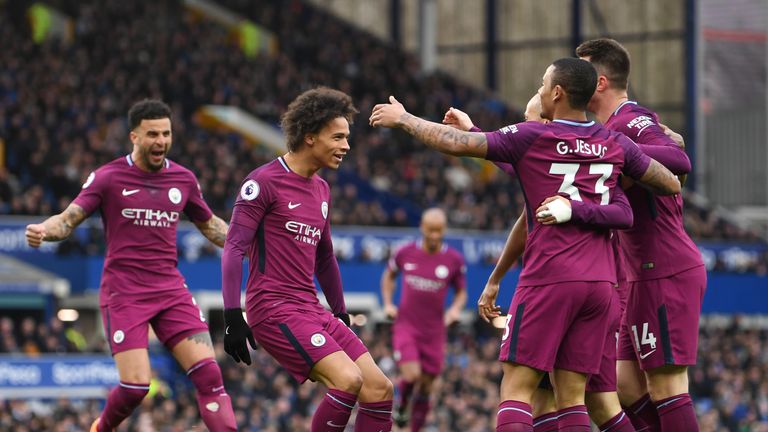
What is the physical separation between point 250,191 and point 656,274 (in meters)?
2.67

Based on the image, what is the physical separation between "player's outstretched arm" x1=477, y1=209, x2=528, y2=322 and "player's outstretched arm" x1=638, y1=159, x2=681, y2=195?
2.70ft

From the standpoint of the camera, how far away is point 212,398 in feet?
32.4

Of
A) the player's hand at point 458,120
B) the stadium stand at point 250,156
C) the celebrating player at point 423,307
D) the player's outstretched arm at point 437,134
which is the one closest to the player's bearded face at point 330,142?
the player's hand at point 458,120

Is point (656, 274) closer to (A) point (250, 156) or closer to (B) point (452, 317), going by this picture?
(B) point (452, 317)

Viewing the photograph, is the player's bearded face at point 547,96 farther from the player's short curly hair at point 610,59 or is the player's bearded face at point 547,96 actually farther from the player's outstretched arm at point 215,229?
the player's outstretched arm at point 215,229

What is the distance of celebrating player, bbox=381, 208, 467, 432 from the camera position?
1596 cm

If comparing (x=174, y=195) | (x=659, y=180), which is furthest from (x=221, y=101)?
(x=659, y=180)

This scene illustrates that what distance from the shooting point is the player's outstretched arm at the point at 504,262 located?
853 cm

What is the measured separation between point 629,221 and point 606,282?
379 mm

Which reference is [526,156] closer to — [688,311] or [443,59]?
[688,311]

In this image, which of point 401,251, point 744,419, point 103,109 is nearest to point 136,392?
point 401,251

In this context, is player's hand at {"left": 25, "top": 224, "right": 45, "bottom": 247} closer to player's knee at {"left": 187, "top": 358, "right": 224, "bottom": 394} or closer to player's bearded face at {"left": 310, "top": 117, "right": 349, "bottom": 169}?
player's knee at {"left": 187, "top": 358, "right": 224, "bottom": 394}

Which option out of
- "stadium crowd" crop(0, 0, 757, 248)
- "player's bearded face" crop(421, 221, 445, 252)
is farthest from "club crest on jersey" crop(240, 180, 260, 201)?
"stadium crowd" crop(0, 0, 757, 248)

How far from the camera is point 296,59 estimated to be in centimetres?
3972
